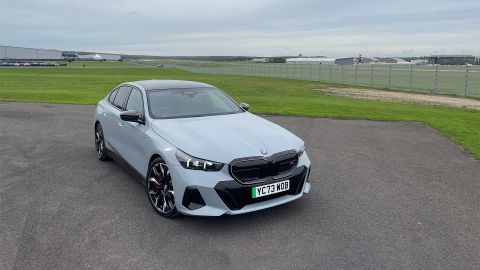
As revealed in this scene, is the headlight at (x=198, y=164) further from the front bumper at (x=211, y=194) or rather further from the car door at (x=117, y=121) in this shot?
the car door at (x=117, y=121)

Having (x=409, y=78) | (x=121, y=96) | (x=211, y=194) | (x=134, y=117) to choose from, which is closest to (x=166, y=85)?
(x=121, y=96)

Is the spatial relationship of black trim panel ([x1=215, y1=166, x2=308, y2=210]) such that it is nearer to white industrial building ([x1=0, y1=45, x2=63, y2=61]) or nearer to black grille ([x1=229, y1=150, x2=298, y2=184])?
black grille ([x1=229, y1=150, x2=298, y2=184])

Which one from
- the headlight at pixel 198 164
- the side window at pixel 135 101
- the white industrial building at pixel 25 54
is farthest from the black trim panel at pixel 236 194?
the white industrial building at pixel 25 54

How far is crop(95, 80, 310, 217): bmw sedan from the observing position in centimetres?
416

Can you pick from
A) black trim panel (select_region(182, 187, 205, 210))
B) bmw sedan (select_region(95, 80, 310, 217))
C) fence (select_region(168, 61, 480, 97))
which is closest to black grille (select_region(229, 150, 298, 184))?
bmw sedan (select_region(95, 80, 310, 217))

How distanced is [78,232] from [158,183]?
103cm

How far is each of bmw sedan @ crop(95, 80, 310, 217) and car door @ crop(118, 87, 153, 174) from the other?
0.01 m

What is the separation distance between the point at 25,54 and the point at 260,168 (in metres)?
162

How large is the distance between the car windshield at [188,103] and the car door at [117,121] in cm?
72

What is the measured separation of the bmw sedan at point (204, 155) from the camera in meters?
4.16

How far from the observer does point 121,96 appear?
21.5 ft

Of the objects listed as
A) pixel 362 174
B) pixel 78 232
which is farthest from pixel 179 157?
pixel 362 174

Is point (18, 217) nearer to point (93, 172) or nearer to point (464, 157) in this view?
point (93, 172)

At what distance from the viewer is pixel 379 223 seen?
450 cm
